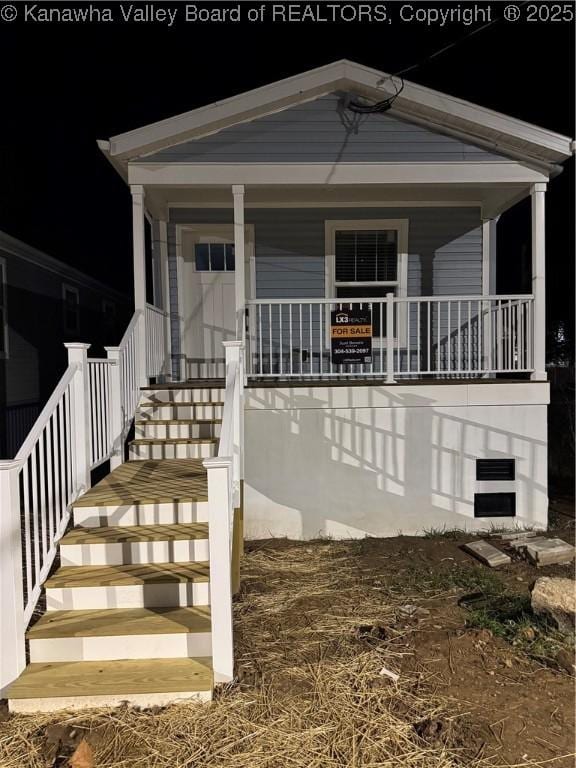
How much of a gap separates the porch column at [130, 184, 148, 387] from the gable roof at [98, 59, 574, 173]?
1.57ft

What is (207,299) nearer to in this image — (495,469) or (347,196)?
(347,196)

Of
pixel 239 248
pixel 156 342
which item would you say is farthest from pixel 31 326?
pixel 239 248

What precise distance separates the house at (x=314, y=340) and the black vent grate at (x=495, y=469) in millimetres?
25

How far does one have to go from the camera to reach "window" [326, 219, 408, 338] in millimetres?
7141

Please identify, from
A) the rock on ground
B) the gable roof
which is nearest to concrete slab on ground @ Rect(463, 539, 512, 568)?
the rock on ground

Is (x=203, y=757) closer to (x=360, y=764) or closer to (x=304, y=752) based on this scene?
(x=304, y=752)

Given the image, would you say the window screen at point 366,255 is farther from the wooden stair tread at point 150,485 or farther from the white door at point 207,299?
the wooden stair tread at point 150,485

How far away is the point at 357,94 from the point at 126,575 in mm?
5648

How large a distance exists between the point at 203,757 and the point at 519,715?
155cm

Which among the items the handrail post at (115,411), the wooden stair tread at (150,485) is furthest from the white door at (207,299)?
the wooden stair tread at (150,485)

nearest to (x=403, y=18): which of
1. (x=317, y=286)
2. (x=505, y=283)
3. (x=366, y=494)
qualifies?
(x=317, y=286)

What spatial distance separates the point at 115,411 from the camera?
Answer: 15.4 feet

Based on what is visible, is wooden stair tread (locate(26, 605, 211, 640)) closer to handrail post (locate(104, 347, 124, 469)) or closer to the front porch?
handrail post (locate(104, 347, 124, 469))

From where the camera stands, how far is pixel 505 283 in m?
16.7
